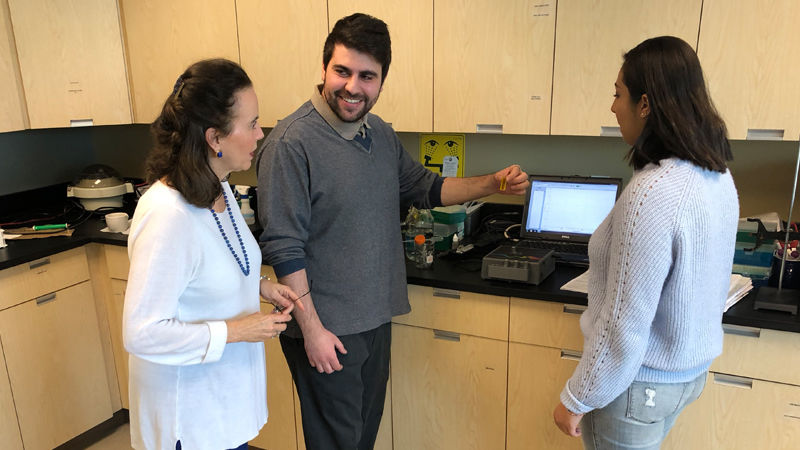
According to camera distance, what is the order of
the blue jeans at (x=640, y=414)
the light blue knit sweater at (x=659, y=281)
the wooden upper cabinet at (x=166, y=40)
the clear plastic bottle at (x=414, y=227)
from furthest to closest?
the wooden upper cabinet at (x=166, y=40), the clear plastic bottle at (x=414, y=227), the blue jeans at (x=640, y=414), the light blue knit sweater at (x=659, y=281)

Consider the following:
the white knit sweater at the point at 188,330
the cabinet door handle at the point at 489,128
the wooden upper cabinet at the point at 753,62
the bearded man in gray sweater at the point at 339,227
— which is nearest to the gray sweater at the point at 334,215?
the bearded man in gray sweater at the point at 339,227

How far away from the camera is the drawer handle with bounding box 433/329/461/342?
2.05m

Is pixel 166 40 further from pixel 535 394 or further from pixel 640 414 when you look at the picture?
pixel 640 414

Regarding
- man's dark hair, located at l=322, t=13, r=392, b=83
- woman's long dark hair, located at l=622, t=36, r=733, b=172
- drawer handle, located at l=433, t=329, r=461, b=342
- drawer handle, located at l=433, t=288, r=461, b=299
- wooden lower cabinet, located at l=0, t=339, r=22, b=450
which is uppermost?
man's dark hair, located at l=322, t=13, r=392, b=83

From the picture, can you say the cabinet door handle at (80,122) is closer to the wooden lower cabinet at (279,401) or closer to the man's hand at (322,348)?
the wooden lower cabinet at (279,401)

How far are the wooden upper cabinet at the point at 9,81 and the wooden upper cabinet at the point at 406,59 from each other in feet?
4.37

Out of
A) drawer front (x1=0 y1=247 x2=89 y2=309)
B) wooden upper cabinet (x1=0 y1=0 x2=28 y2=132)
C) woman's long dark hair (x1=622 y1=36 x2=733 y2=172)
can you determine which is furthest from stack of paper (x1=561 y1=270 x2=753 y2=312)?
wooden upper cabinet (x1=0 y1=0 x2=28 y2=132)

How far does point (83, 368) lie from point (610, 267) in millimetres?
2347

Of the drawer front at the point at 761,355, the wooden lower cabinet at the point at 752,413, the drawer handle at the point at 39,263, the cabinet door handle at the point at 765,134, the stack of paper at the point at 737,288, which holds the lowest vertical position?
the wooden lower cabinet at the point at 752,413

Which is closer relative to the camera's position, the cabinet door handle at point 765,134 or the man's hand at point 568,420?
the man's hand at point 568,420

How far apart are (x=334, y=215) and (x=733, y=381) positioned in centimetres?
128

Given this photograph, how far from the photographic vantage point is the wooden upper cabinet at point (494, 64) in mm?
2033

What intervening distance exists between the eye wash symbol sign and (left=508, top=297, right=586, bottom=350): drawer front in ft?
2.78

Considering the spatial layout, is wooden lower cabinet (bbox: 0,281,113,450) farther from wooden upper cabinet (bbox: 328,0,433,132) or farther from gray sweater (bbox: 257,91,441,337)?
wooden upper cabinet (bbox: 328,0,433,132)
